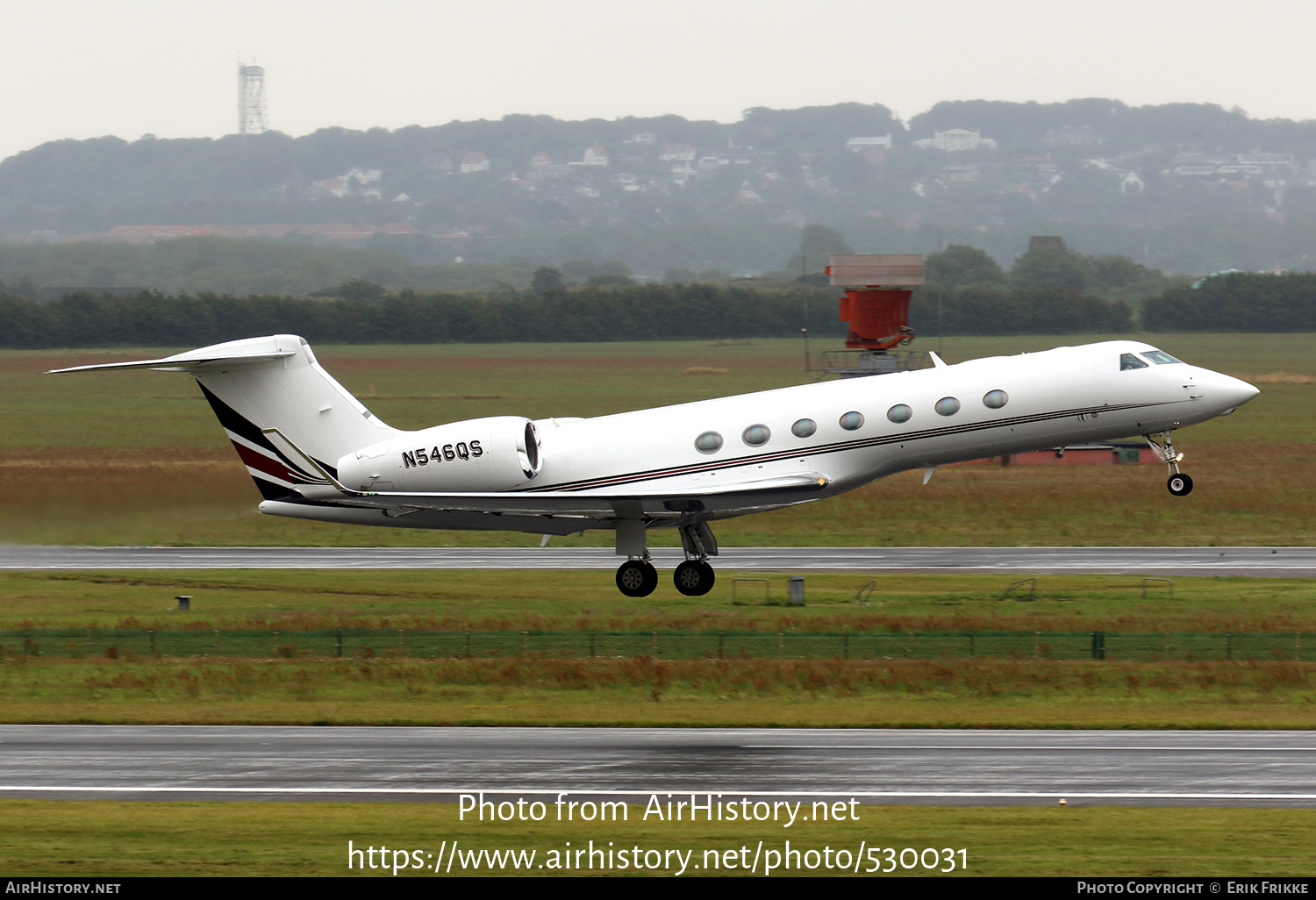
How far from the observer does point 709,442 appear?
32.5m

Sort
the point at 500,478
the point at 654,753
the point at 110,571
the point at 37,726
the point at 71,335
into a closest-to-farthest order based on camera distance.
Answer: the point at 654,753, the point at 37,726, the point at 500,478, the point at 110,571, the point at 71,335

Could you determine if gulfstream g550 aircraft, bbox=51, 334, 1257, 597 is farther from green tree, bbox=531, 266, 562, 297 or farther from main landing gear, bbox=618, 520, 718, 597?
green tree, bbox=531, 266, 562, 297

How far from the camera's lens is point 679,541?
4916 centimetres

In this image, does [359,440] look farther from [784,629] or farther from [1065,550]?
[1065,550]

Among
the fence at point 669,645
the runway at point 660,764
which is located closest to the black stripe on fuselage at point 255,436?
the fence at point 669,645

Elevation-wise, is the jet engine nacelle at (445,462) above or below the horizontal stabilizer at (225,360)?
below

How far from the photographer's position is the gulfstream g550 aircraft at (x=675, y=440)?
3136 cm

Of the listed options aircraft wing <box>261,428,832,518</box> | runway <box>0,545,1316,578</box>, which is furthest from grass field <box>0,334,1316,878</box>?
aircraft wing <box>261,428,832,518</box>

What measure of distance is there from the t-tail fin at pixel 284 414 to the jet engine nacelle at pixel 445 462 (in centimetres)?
80

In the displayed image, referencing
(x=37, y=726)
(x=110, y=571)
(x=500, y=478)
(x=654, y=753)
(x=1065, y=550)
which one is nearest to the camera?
(x=654, y=753)

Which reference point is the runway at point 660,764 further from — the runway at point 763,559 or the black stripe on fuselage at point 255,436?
the runway at point 763,559
